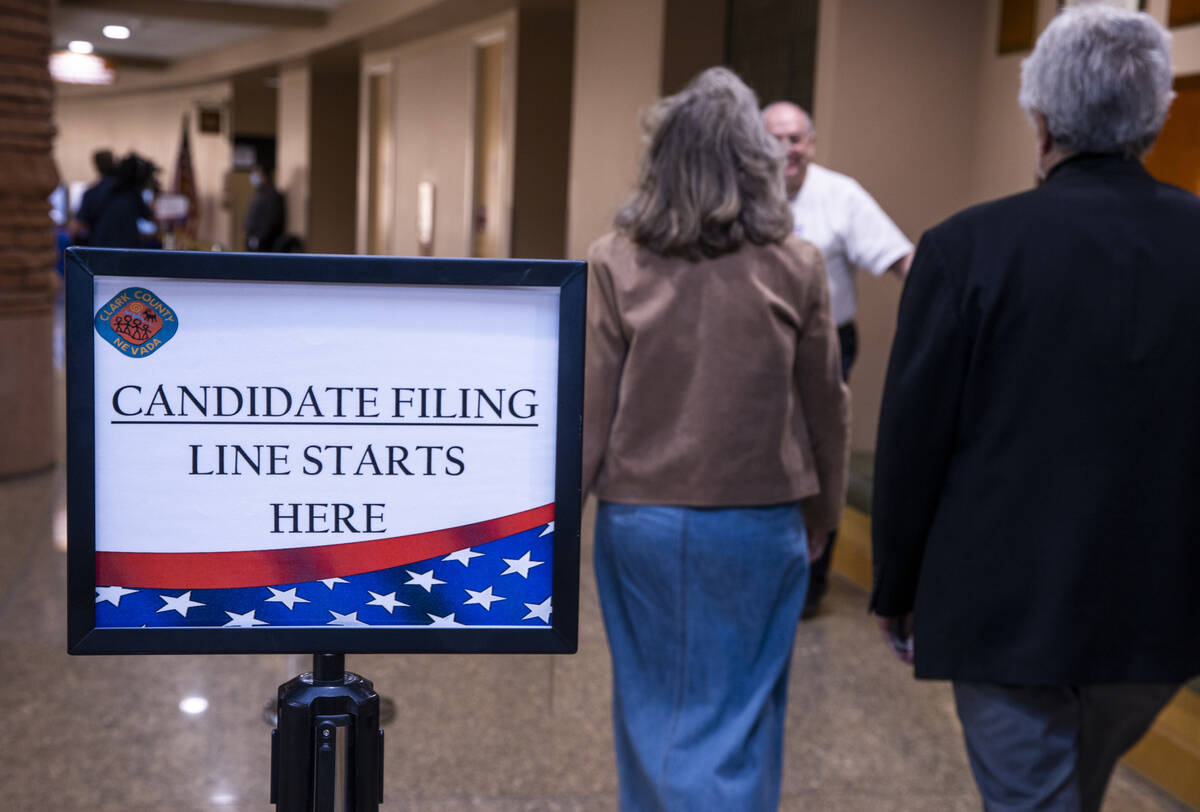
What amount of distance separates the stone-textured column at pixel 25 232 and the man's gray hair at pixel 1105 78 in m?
5.45

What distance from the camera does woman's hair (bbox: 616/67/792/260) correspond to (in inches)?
88.6

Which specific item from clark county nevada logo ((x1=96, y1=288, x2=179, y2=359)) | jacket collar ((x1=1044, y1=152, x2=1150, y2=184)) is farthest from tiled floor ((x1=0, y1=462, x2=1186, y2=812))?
clark county nevada logo ((x1=96, y1=288, x2=179, y2=359))

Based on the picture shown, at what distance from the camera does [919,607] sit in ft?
6.22

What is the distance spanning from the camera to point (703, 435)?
2.27 m

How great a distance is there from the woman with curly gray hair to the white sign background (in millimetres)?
1125

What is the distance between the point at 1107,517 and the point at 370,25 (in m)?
11.4

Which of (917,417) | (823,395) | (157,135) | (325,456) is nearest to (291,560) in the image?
(325,456)

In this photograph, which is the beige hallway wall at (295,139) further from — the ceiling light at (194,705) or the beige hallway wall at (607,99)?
the ceiling light at (194,705)

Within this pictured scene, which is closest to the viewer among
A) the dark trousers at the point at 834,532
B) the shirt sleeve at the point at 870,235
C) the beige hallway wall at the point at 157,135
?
the shirt sleeve at the point at 870,235

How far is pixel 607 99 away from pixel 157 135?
15518 mm

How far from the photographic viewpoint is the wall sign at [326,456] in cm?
110

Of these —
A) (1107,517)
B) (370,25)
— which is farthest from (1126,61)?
(370,25)

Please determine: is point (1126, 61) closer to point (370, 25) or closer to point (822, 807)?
point (822, 807)

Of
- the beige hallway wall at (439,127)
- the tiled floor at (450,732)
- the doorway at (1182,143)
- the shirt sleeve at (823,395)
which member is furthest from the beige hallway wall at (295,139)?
the shirt sleeve at (823,395)
